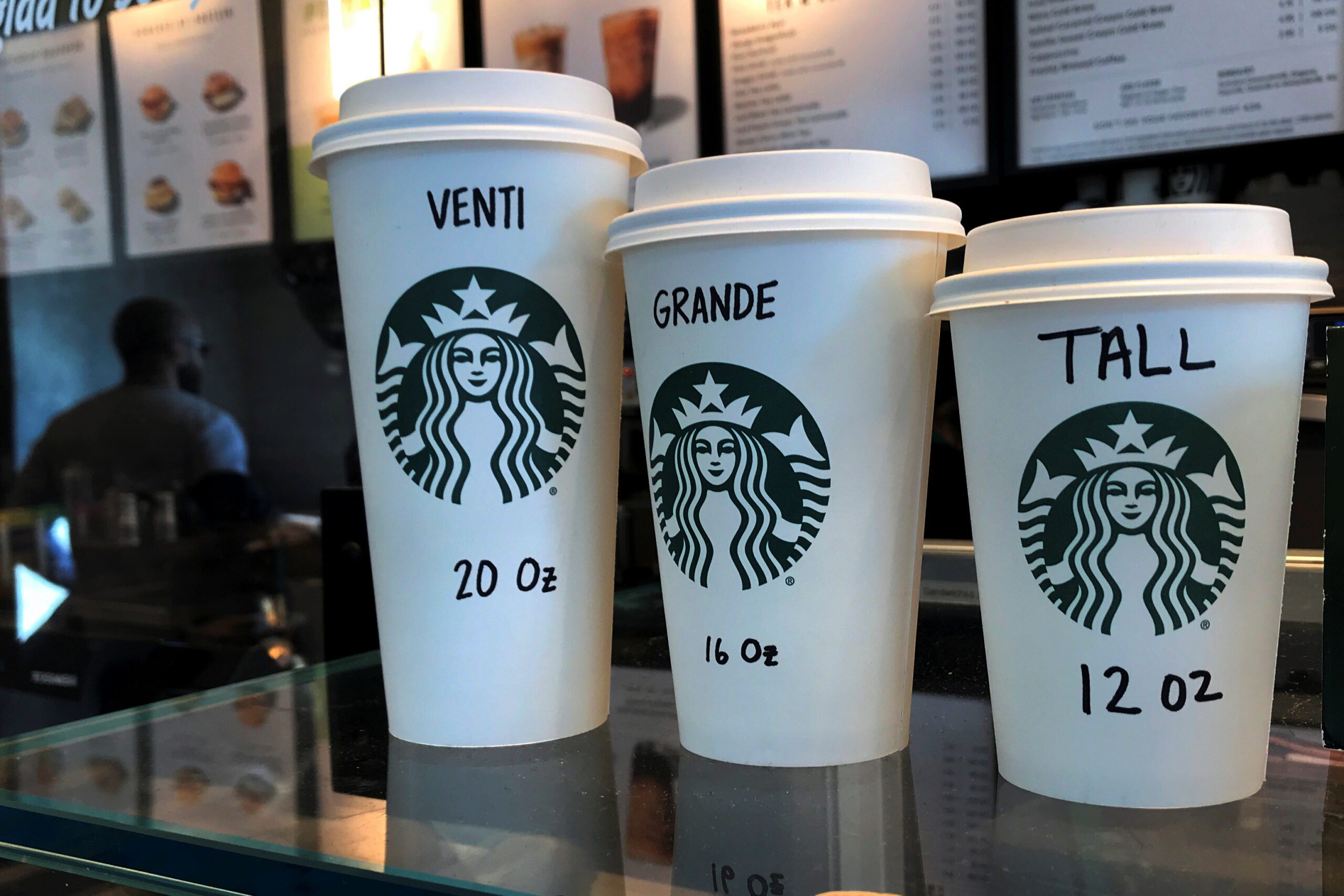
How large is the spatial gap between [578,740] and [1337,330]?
52 cm

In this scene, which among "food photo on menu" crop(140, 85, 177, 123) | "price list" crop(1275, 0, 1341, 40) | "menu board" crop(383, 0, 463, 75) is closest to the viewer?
"price list" crop(1275, 0, 1341, 40)

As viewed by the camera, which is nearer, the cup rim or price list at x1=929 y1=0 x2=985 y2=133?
the cup rim

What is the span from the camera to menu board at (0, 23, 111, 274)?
2.79 m

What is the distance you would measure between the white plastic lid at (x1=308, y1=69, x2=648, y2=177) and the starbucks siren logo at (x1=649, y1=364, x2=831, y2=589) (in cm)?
19

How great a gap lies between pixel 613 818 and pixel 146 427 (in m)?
2.46

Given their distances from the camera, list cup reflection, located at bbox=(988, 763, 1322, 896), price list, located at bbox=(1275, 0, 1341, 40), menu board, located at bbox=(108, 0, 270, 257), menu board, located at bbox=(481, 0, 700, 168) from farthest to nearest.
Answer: menu board, located at bbox=(108, 0, 270, 257)
menu board, located at bbox=(481, 0, 700, 168)
price list, located at bbox=(1275, 0, 1341, 40)
cup reflection, located at bbox=(988, 763, 1322, 896)

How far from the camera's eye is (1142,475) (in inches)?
22.1

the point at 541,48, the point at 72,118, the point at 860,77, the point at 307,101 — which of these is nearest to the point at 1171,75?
the point at 860,77

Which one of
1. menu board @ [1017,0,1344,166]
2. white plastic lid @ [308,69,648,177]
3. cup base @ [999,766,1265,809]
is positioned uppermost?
menu board @ [1017,0,1344,166]

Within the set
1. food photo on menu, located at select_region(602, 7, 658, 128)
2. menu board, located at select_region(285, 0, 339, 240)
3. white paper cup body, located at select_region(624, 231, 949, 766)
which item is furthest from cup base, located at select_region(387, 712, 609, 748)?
menu board, located at select_region(285, 0, 339, 240)

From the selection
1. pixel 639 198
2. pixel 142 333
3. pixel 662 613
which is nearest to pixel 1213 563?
pixel 639 198

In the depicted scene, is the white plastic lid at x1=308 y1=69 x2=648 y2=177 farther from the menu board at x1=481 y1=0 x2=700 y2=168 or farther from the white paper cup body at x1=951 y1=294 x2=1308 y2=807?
the menu board at x1=481 y1=0 x2=700 y2=168

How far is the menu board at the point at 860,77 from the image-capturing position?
1.89m

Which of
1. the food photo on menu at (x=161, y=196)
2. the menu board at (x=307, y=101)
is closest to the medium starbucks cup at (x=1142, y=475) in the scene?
the menu board at (x=307, y=101)
